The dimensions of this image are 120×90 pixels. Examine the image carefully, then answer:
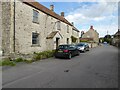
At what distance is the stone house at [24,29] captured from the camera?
16656mm

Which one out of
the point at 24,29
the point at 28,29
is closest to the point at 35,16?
the point at 28,29

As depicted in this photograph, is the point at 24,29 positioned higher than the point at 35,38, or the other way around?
the point at 24,29

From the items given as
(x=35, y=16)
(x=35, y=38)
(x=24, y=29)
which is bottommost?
(x=35, y=38)

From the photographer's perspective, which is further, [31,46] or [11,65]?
[31,46]

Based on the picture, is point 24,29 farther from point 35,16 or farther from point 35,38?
point 35,16

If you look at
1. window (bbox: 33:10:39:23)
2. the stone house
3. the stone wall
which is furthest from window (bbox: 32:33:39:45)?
window (bbox: 33:10:39:23)

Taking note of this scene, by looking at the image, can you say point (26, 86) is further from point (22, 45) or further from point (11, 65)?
point (22, 45)

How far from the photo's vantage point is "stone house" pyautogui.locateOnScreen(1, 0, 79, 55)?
16656 millimetres

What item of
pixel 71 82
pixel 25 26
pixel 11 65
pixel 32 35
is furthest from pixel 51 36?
pixel 71 82

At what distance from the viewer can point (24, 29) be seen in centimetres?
1852

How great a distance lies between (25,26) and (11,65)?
25.3 feet

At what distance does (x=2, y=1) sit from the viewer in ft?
57.0

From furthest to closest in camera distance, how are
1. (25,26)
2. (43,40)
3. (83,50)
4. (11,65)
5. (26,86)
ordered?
(83,50) < (43,40) < (25,26) < (11,65) < (26,86)

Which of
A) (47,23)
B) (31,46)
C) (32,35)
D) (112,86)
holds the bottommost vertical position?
(112,86)
